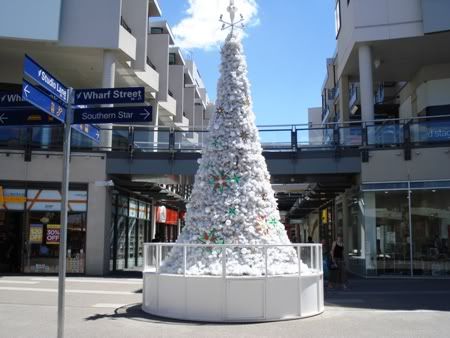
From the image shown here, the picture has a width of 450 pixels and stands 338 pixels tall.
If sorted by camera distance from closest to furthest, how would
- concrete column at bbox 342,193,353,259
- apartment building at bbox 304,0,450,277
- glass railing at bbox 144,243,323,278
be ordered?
1. glass railing at bbox 144,243,323,278
2. apartment building at bbox 304,0,450,277
3. concrete column at bbox 342,193,353,259

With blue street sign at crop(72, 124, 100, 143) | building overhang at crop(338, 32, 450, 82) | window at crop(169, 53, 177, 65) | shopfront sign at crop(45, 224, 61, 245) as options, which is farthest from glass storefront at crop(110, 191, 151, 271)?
window at crop(169, 53, 177, 65)

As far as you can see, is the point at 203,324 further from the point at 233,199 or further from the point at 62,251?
the point at 62,251

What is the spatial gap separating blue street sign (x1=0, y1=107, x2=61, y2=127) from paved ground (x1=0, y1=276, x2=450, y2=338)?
3.49 metres

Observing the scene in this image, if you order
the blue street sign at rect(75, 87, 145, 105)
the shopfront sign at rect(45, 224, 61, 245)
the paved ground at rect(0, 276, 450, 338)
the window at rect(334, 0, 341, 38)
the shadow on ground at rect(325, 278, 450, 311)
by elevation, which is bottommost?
the shadow on ground at rect(325, 278, 450, 311)

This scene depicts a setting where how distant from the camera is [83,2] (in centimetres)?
2262

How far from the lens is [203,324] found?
9.41m

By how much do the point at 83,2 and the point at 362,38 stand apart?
12.6m

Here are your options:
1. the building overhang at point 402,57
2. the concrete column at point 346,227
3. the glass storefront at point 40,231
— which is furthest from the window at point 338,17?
the glass storefront at point 40,231

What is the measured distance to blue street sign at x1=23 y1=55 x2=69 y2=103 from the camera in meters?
5.86

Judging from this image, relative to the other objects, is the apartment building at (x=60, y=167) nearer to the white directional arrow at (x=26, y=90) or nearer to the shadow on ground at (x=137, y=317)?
the shadow on ground at (x=137, y=317)

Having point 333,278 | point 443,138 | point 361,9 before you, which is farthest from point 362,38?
point 333,278

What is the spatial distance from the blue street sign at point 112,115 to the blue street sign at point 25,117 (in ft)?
1.45

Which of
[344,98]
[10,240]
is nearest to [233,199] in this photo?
[10,240]

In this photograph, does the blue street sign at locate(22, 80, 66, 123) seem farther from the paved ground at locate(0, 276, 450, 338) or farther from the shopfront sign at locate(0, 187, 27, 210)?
the shopfront sign at locate(0, 187, 27, 210)
